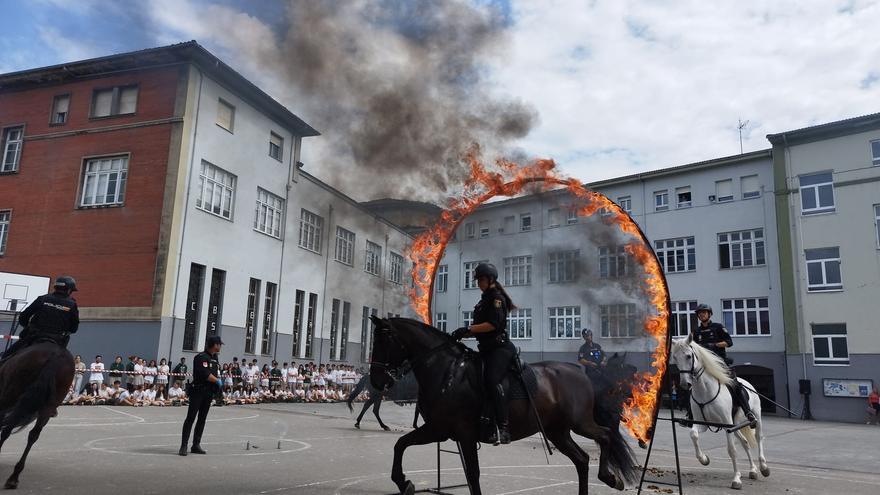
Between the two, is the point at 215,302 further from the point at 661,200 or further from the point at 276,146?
the point at 661,200

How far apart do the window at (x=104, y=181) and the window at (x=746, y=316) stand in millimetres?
35081

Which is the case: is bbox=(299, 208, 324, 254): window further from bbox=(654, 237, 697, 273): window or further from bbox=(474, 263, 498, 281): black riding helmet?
bbox=(654, 237, 697, 273): window

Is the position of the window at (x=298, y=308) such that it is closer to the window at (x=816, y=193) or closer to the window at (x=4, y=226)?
the window at (x=4, y=226)

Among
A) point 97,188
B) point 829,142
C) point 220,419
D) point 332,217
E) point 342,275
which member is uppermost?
point 829,142

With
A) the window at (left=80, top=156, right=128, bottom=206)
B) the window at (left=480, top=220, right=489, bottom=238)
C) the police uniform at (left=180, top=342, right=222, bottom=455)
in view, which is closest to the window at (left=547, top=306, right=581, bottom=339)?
the window at (left=480, top=220, right=489, bottom=238)

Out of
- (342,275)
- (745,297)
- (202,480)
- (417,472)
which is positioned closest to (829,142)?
(745,297)

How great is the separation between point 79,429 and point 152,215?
1589 cm

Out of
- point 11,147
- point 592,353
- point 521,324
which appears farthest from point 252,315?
point 592,353

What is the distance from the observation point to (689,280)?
3978cm

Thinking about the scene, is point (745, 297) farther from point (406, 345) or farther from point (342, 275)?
point (406, 345)

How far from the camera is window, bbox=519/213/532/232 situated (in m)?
14.8

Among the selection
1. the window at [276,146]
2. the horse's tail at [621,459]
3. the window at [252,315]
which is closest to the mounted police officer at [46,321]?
the horse's tail at [621,459]

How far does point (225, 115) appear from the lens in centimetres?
3120

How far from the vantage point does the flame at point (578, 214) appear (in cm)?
1080
